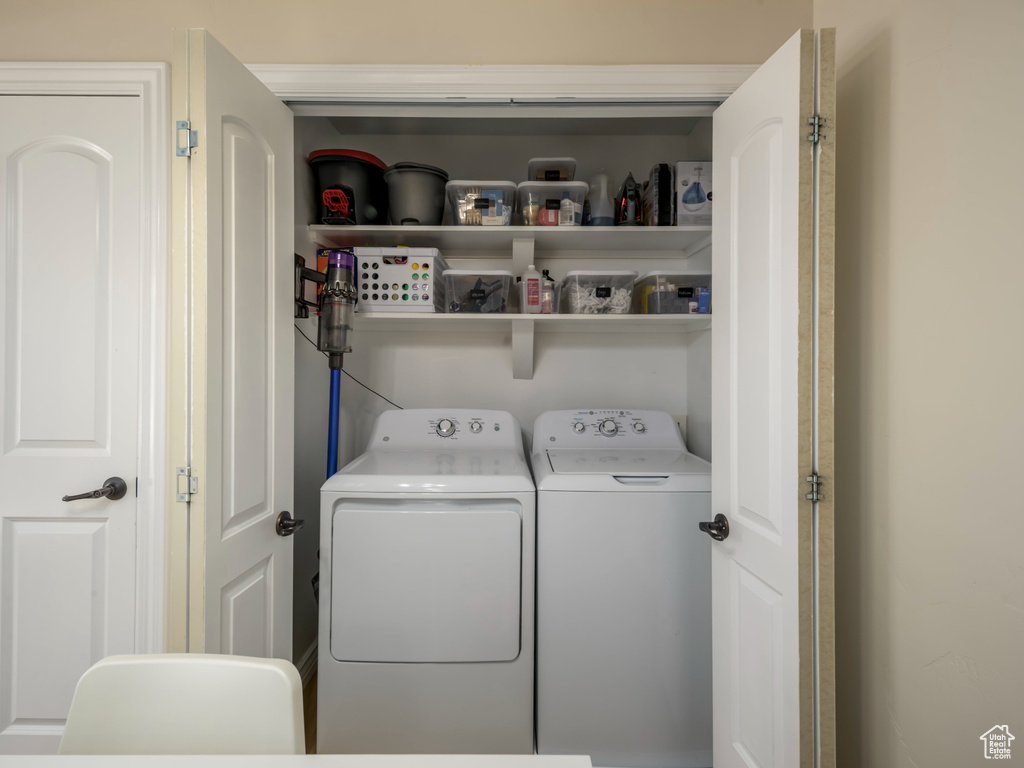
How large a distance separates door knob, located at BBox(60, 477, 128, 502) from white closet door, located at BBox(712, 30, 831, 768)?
167cm

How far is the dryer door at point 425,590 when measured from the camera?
167 centimetres

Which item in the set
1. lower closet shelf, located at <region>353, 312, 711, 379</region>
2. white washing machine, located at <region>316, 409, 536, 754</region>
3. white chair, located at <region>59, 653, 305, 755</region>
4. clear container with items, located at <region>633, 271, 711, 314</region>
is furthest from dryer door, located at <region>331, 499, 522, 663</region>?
clear container with items, located at <region>633, 271, 711, 314</region>

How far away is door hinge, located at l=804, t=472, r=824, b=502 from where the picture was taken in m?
1.10

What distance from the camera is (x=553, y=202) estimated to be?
2.02 m

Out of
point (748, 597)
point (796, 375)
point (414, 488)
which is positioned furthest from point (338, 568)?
point (796, 375)

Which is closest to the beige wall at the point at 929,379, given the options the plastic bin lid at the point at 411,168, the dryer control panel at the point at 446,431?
the dryer control panel at the point at 446,431

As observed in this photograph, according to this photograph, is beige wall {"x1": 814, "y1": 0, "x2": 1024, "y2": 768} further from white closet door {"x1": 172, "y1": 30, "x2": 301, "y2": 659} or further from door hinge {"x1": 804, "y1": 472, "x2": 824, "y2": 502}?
white closet door {"x1": 172, "y1": 30, "x2": 301, "y2": 659}

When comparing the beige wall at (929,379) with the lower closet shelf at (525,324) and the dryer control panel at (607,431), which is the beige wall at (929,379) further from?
the dryer control panel at (607,431)

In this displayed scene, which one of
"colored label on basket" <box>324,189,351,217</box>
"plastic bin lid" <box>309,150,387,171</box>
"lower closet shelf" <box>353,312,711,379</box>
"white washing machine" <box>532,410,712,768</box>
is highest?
"plastic bin lid" <box>309,150,387,171</box>

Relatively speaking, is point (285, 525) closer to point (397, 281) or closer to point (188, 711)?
point (188, 711)

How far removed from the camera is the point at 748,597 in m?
1.33

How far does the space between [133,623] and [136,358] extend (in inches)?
29.8

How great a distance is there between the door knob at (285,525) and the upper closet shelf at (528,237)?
3.55ft

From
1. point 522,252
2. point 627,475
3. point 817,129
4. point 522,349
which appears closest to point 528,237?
point 522,252
